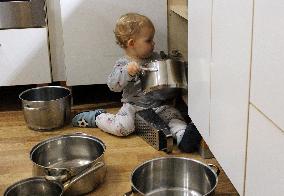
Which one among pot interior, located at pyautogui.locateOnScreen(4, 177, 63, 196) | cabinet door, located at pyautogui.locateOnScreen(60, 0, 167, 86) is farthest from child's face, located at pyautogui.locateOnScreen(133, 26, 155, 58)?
pot interior, located at pyautogui.locateOnScreen(4, 177, 63, 196)

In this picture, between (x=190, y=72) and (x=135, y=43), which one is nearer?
(x=190, y=72)

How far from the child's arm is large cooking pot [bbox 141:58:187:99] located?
78 mm

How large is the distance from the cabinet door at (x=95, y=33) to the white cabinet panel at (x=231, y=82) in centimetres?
79

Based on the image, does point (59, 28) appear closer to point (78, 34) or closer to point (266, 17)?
point (78, 34)

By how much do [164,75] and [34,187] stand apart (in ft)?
2.11

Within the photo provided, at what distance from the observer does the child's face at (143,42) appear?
5.97ft

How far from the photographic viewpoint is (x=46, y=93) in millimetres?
1961

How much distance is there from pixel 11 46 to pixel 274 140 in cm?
139

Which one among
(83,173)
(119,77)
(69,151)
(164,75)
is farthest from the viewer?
(119,77)

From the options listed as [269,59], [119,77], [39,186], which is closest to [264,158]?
[269,59]

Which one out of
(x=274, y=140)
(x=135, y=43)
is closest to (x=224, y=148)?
(x=274, y=140)

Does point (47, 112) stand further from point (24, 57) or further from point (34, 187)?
point (34, 187)

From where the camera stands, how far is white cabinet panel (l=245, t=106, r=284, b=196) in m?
0.78

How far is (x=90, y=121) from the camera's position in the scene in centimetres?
185
